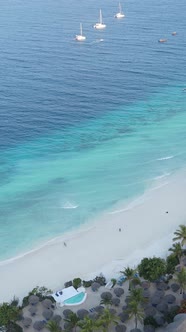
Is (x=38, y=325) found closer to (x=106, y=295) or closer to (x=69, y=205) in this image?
(x=106, y=295)

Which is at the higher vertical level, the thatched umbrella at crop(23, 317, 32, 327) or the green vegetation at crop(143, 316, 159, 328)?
the thatched umbrella at crop(23, 317, 32, 327)

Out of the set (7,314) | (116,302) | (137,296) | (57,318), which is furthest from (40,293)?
(137,296)

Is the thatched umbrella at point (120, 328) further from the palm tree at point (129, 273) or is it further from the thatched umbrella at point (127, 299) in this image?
the palm tree at point (129, 273)

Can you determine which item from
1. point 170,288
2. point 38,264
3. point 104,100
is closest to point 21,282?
point 38,264

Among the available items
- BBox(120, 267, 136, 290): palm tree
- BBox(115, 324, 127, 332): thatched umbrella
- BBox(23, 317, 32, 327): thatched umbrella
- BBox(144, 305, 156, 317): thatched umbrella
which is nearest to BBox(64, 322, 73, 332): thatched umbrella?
BBox(23, 317, 32, 327): thatched umbrella

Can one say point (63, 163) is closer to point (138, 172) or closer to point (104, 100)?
point (138, 172)

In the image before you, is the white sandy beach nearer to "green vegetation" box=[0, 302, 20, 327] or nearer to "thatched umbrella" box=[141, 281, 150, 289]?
"thatched umbrella" box=[141, 281, 150, 289]

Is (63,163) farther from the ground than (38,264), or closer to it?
farther from the ground
